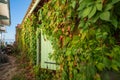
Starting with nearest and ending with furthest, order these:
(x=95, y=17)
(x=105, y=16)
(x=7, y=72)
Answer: (x=105, y=16)
(x=95, y=17)
(x=7, y=72)

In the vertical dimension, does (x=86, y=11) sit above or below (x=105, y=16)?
above

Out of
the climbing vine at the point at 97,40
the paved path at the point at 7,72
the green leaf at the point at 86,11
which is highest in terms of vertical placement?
the green leaf at the point at 86,11

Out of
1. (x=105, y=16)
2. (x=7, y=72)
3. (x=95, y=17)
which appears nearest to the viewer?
(x=105, y=16)

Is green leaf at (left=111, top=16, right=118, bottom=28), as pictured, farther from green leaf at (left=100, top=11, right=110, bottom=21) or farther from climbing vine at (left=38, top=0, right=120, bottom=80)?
green leaf at (left=100, top=11, right=110, bottom=21)

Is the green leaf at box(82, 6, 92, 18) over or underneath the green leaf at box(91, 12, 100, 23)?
over

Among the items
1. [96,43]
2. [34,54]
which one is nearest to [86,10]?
[96,43]

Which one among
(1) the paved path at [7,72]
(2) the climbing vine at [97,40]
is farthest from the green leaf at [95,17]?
(1) the paved path at [7,72]

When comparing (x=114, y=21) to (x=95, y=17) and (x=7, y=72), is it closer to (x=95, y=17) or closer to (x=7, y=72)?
(x=95, y=17)

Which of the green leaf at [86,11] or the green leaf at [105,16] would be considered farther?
the green leaf at [86,11]

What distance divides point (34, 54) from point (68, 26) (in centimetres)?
585

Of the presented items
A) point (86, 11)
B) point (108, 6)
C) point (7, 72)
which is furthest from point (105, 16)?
point (7, 72)

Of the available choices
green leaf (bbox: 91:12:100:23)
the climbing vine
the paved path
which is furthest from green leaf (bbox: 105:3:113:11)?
the paved path

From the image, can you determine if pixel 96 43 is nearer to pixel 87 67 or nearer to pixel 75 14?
pixel 87 67

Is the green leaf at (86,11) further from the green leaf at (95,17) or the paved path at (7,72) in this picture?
the paved path at (7,72)
